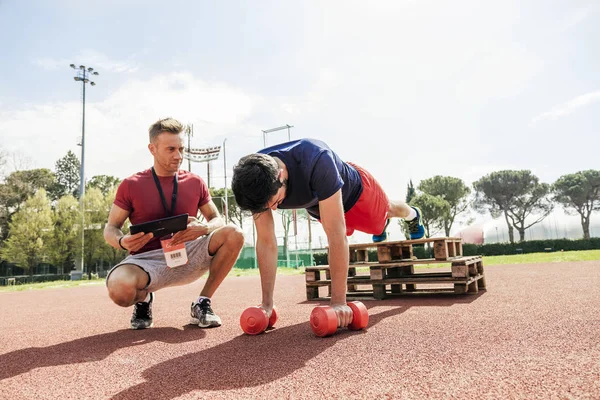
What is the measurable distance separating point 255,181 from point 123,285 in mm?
1703

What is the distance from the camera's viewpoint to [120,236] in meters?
3.56

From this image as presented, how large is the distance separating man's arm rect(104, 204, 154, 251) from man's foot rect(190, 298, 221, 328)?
2.54ft

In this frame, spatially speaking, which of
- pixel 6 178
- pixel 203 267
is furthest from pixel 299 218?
pixel 203 267

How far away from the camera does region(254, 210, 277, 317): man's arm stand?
3.47 m

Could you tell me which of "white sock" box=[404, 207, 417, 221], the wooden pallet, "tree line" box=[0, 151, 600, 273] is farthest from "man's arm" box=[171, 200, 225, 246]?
"tree line" box=[0, 151, 600, 273]

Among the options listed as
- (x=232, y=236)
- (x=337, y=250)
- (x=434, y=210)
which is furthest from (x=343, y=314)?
(x=434, y=210)

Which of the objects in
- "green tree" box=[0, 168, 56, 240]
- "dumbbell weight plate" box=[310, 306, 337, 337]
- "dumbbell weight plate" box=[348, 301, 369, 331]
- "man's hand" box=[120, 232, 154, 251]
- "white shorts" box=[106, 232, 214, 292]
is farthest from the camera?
"green tree" box=[0, 168, 56, 240]

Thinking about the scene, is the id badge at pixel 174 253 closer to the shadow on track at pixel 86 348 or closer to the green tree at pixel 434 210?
the shadow on track at pixel 86 348

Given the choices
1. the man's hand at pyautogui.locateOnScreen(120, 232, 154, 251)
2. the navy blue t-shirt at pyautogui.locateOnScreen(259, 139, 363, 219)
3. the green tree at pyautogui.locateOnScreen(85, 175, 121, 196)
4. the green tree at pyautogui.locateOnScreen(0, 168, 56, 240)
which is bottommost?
the man's hand at pyautogui.locateOnScreen(120, 232, 154, 251)

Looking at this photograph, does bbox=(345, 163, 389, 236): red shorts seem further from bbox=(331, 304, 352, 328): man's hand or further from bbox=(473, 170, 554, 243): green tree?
bbox=(473, 170, 554, 243): green tree

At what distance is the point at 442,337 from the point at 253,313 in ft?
4.59

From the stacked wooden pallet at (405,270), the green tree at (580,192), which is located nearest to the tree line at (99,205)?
the green tree at (580,192)

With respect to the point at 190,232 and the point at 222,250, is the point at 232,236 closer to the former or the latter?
the point at 222,250

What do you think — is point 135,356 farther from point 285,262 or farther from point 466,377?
point 285,262
